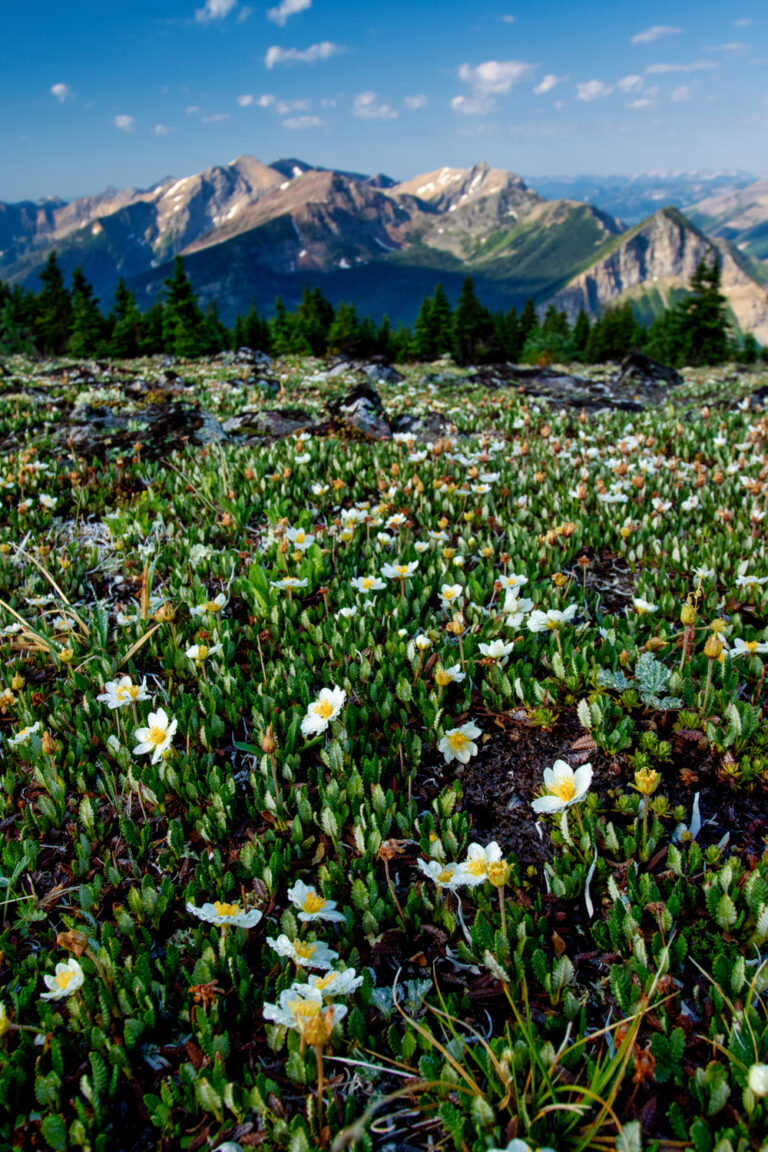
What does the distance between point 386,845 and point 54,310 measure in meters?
70.8

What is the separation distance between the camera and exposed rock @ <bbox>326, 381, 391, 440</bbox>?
8.51m

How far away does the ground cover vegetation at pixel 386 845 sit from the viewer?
1.63 metres

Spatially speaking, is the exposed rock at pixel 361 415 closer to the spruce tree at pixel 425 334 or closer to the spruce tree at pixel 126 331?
the spruce tree at pixel 126 331

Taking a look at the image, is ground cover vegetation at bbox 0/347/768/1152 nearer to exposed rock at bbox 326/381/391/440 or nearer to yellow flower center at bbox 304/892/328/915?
yellow flower center at bbox 304/892/328/915

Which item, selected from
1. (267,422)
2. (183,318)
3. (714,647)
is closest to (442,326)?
(183,318)

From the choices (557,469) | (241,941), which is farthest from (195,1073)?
(557,469)

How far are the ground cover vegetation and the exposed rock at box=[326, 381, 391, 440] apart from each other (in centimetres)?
382

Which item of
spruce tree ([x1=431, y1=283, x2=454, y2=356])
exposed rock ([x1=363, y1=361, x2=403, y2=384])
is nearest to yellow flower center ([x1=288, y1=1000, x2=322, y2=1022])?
exposed rock ([x1=363, y1=361, x2=403, y2=384])

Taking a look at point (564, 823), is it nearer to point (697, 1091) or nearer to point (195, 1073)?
point (697, 1091)

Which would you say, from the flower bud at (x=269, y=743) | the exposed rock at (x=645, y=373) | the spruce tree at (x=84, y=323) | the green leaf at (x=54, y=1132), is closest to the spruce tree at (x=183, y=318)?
the spruce tree at (x=84, y=323)

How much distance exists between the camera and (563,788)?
2.28 m

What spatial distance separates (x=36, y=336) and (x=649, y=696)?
75128mm

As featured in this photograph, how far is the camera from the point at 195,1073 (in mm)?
1681

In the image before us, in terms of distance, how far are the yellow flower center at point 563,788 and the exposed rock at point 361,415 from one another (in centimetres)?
650
